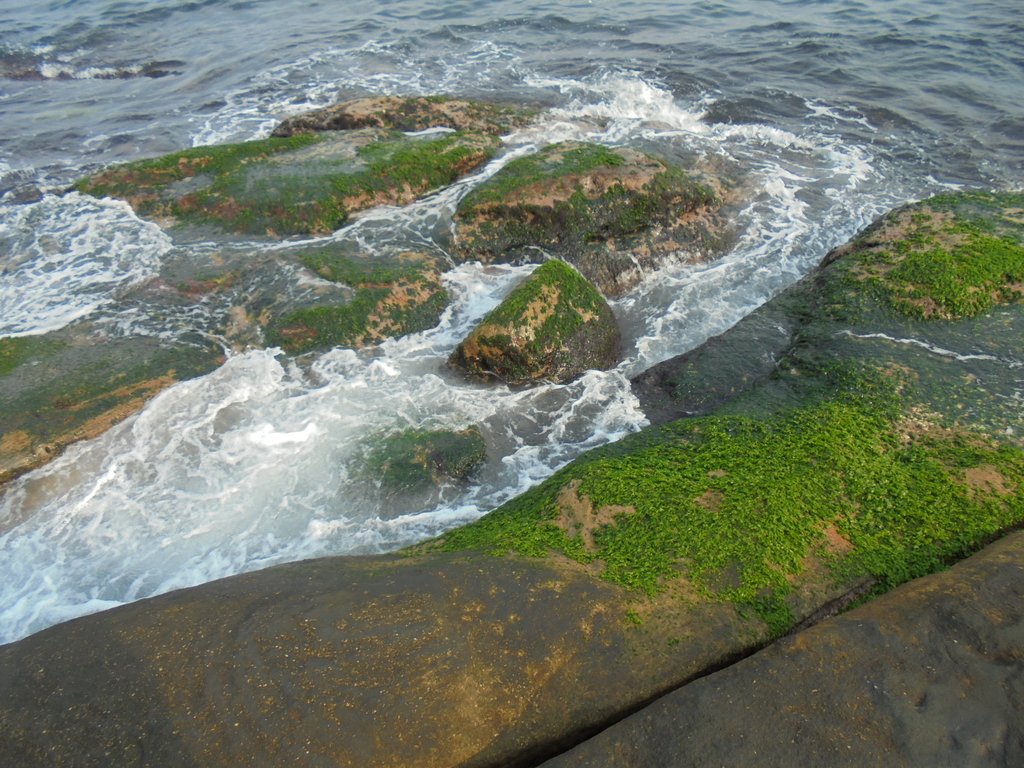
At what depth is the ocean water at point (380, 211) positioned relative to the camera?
6539 millimetres

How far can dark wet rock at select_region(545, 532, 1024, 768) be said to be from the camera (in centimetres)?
337

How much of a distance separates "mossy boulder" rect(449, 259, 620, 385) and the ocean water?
277 millimetres

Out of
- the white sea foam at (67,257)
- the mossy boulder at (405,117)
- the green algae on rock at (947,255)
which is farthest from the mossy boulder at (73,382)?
the green algae on rock at (947,255)

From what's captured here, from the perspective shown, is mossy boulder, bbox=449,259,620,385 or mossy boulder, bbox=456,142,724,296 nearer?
mossy boulder, bbox=449,259,620,385

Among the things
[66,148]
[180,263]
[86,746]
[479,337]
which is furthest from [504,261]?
[66,148]

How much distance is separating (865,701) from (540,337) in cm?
525

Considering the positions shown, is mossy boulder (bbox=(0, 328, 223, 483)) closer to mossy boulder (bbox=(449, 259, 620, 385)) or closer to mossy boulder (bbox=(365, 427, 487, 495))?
mossy boulder (bbox=(365, 427, 487, 495))

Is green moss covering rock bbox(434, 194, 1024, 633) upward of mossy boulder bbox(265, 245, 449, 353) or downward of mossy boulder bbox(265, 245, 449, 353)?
upward

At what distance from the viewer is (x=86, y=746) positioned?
11.8 feet

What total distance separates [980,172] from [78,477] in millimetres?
15289

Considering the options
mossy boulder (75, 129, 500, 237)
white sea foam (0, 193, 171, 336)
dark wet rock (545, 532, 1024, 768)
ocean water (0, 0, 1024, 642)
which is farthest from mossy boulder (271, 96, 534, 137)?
dark wet rock (545, 532, 1024, 768)

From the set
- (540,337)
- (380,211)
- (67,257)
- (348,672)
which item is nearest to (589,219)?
(540,337)

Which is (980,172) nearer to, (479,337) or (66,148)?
(479,337)

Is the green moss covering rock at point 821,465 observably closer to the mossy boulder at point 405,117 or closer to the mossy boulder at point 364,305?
the mossy boulder at point 364,305
